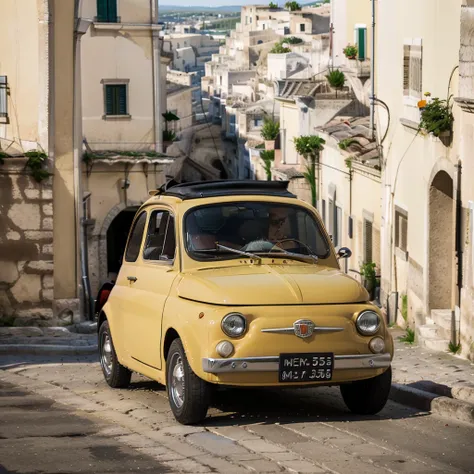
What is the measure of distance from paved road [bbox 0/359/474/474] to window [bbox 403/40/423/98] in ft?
33.2

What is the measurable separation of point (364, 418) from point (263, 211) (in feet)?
6.98

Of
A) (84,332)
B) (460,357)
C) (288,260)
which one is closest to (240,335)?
(288,260)

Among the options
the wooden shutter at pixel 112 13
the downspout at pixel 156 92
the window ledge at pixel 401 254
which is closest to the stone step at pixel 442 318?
the window ledge at pixel 401 254

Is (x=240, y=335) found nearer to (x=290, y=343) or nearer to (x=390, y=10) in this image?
(x=290, y=343)

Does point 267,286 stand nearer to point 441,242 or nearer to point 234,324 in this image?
point 234,324

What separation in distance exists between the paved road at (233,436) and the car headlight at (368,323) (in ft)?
2.55

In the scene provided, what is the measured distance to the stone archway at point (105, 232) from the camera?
39966 millimetres

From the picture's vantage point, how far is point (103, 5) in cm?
3972

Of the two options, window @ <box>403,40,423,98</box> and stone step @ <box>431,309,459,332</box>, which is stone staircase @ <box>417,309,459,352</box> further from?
window @ <box>403,40,423,98</box>

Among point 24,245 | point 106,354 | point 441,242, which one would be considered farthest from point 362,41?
point 106,354

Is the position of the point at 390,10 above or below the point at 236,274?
above

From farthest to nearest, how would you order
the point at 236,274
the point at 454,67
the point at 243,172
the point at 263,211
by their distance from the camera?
the point at 243,172, the point at 454,67, the point at 263,211, the point at 236,274

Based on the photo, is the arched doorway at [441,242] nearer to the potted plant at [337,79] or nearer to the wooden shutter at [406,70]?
the wooden shutter at [406,70]

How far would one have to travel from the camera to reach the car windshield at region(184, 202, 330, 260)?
11.5m
